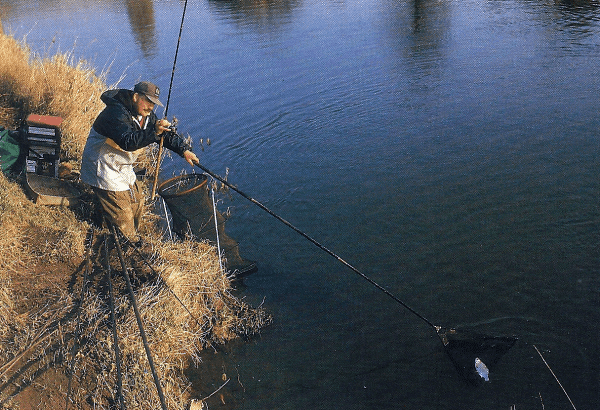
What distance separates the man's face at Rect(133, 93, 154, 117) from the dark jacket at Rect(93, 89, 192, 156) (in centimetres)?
7

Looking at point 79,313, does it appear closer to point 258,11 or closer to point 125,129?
point 125,129

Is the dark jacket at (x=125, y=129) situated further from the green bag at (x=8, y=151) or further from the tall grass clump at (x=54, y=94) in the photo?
the tall grass clump at (x=54, y=94)

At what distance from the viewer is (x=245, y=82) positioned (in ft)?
52.3

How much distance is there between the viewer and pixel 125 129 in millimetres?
6184

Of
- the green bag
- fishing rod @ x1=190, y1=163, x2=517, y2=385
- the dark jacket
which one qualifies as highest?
the dark jacket

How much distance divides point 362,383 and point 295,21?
20.2 metres

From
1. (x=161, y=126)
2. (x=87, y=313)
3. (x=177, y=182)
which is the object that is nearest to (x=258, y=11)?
(x=177, y=182)

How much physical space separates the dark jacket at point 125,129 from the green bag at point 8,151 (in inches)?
85.7

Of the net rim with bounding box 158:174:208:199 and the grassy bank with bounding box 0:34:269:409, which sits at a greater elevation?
the net rim with bounding box 158:174:208:199

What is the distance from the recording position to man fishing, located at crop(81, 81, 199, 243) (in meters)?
6.13

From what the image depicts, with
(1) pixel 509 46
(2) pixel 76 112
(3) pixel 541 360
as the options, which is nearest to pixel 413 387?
(3) pixel 541 360

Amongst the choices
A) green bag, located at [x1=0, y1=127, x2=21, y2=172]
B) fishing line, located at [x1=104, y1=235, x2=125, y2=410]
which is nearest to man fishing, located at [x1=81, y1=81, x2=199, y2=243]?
fishing line, located at [x1=104, y1=235, x2=125, y2=410]

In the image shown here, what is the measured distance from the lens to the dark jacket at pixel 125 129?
19.9ft

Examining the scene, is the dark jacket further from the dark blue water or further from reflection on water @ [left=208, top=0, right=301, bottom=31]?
reflection on water @ [left=208, top=0, right=301, bottom=31]
